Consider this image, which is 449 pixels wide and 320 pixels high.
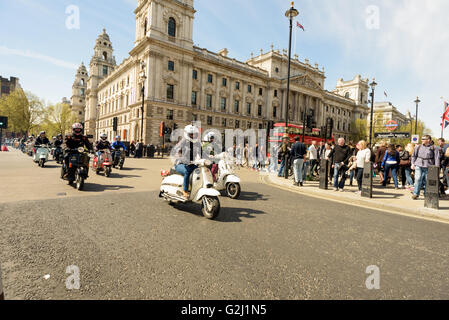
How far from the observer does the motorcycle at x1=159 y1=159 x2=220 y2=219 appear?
4547 millimetres

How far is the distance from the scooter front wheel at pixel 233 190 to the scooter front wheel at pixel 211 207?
6.91ft

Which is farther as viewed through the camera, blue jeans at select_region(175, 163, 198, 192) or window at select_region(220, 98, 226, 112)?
window at select_region(220, 98, 226, 112)

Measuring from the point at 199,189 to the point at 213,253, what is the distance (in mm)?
1930

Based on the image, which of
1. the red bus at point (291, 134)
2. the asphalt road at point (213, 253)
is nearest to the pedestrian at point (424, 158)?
the asphalt road at point (213, 253)

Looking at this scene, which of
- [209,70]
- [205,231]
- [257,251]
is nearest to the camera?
[257,251]

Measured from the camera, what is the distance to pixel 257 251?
3133 mm

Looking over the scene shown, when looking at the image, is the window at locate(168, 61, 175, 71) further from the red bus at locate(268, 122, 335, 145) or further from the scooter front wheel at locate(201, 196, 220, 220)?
the scooter front wheel at locate(201, 196, 220, 220)

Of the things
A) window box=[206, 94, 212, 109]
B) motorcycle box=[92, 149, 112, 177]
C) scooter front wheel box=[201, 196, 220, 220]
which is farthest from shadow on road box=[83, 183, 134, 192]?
window box=[206, 94, 212, 109]

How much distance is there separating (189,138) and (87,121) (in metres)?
76.8

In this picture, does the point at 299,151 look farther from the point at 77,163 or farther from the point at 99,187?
the point at 77,163

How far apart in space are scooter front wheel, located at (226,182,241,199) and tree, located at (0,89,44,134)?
175ft
